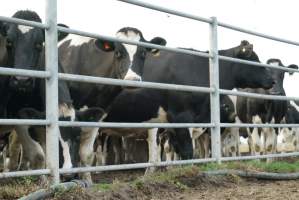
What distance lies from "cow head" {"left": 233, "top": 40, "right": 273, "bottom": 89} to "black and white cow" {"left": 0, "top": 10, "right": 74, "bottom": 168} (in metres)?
5.46

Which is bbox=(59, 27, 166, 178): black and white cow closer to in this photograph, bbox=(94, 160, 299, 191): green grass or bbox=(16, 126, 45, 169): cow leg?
bbox=(16, 126, 45, 169): cow leg

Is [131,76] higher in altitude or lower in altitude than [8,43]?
lower

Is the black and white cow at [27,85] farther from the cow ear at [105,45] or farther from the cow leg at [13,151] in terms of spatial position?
the cow ear at [105,45]

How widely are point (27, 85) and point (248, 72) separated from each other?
21.9ft

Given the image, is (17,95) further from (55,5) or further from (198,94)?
(198,94)

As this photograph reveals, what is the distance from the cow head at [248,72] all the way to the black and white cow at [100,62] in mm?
2604

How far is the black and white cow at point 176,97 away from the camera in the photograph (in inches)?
436

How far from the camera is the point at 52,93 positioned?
569 centimetres

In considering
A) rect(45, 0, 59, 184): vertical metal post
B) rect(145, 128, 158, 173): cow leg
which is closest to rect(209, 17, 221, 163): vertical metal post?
rect(145, 128, 158, 173): cow leg

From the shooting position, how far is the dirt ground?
5.44 m

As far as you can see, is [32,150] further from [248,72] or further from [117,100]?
[248,72]

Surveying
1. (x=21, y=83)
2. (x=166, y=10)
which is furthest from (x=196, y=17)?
(x=21, y=83)

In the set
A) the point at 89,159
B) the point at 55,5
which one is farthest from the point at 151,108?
the point at 55,5

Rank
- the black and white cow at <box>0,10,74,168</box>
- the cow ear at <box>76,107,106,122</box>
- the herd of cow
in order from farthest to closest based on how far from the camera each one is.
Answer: the cow ear at <box>76,107,106,122</box>, the herd of cow, the black and white cow at <box>0,10,74,168</box>
